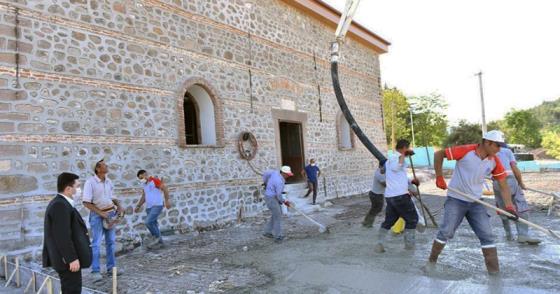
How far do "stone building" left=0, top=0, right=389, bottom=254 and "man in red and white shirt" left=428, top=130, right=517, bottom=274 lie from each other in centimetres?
585

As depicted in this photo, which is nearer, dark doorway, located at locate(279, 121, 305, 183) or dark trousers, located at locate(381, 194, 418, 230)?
dark trousers, located at locate(381, 194, 418, 230)

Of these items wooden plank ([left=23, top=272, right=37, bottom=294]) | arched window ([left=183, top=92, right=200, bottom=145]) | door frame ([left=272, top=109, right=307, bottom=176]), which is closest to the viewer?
wooden plank ([left=23, top=272, right=37, bottom=294])

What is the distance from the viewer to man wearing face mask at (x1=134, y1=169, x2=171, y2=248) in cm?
758

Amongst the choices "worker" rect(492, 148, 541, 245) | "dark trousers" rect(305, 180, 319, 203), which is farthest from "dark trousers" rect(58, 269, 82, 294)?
"dark trousers" rect(305, 180, 319, 203)

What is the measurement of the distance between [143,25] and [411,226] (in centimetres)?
664

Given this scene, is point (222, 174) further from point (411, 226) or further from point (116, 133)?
point (411, 226)

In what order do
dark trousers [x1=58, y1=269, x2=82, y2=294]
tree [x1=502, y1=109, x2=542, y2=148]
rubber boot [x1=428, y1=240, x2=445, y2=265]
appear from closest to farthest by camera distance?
dark trousers [x1=58, y1=269, x2=82, y2=294], rubber boot [x1=428, y1=240, x2=445, y2=265], tree [x1=502, y1=109, x2=542, y2=148]

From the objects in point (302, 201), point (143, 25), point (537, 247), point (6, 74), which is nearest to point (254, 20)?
point (143, 25)

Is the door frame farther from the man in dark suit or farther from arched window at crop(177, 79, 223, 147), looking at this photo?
the man in dark suit

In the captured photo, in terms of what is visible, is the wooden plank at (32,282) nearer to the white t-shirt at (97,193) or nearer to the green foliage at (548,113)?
the white t-shirt at (97,193)

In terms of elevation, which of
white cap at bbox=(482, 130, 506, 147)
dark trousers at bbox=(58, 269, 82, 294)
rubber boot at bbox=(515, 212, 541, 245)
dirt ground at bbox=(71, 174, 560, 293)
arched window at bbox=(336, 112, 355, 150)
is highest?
arched window at bbox=(336, 112, 355, 150)

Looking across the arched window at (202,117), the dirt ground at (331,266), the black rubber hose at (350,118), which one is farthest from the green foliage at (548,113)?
the dirt ground at (331,266)

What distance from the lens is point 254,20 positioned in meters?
11.7

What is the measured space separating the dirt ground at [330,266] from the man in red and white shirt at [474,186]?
0.40m
